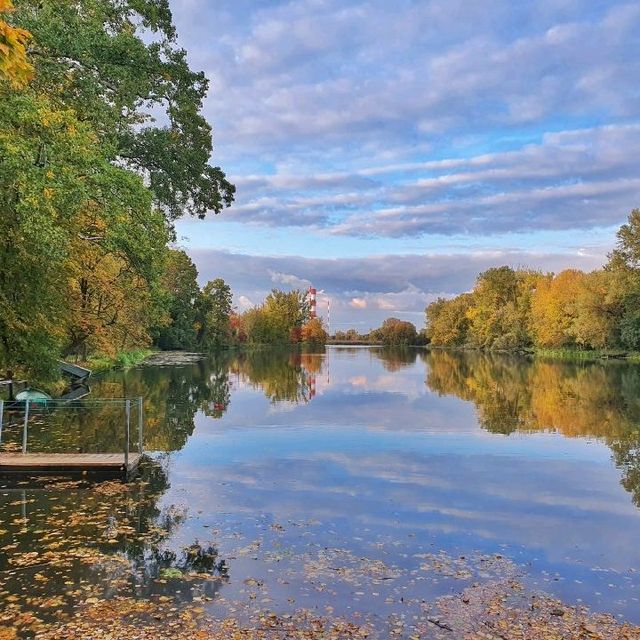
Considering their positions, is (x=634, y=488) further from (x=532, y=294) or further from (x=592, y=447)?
(x=532, y=294)

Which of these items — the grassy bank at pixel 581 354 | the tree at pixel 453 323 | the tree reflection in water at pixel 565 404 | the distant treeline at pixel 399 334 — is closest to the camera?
the tree reflection in water at pixel 565 404

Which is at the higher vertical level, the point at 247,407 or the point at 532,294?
the point at 532,294

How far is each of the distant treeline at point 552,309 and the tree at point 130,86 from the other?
183 feet

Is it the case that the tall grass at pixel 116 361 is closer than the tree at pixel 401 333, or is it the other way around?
the tall grass at pixel 116 361

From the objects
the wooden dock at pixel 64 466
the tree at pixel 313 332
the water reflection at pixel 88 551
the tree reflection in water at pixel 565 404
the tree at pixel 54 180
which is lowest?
the tree reflection in water at pixel 565 404

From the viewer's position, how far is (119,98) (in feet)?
49.5

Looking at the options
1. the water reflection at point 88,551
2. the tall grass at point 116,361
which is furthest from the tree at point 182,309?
the water reflection at point 88,551

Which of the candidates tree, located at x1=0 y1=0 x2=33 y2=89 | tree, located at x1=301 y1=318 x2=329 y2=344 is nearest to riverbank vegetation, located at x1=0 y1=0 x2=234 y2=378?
tree, located at x1=0 y1=0 x2=33 y2=89

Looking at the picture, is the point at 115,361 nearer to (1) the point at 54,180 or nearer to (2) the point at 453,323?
(1) the point at 54,180

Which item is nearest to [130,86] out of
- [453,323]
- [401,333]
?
[453,323]

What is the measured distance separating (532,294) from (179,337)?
182 feet

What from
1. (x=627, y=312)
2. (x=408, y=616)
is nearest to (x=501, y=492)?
(x=408, y=616)

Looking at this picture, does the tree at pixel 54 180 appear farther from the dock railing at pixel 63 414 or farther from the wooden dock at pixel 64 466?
the dock railing at pixel 63 414

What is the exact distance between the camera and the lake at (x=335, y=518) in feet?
25.2
